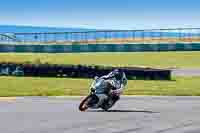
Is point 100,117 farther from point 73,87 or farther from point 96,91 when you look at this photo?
A: point 73,87

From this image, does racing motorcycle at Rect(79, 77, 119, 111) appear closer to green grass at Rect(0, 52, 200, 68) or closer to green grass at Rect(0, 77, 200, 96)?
green grass at Rect(0, 77, 200, 96)

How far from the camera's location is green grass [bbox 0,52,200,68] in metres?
52.7

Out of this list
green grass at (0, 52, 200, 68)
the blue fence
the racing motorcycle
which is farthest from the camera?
the blue fence

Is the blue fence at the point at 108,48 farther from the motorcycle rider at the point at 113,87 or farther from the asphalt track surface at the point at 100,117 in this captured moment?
the motorcycle rider at the point at 113,87

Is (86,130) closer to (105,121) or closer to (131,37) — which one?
(105,121)

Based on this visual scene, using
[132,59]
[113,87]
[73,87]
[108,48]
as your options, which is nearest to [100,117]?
[113,87]

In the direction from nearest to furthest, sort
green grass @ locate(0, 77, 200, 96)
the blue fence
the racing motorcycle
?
the racing motorcycle
green grass @ locate(0, 77, 200, 96)
the blue fence

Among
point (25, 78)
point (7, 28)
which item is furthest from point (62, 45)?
point (25, 78)

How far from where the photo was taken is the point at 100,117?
16.6 m

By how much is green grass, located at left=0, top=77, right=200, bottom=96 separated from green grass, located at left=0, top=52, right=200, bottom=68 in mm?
16196

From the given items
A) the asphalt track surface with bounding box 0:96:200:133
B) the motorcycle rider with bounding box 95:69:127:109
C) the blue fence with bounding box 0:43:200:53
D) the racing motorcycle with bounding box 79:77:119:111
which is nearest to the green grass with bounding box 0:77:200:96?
the asphalt track surface with bounding box 0:96:200:133

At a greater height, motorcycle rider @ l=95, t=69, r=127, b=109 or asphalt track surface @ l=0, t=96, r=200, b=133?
motorcycle rider @ l=95, t=69, r=127, b=109

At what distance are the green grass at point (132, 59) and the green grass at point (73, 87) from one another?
1620cm

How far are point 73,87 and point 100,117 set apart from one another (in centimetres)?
1373
